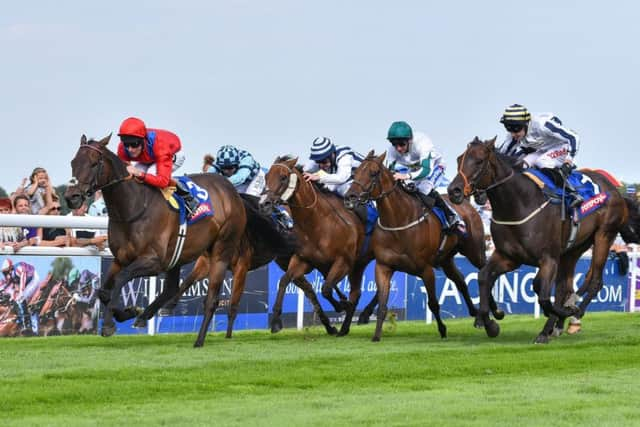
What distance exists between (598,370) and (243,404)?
9.54 feet

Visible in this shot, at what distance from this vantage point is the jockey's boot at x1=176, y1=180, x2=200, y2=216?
10.6 meters

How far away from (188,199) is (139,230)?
622 mm

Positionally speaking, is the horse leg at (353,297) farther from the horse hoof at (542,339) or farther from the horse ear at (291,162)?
the horse hoof at (542,339)

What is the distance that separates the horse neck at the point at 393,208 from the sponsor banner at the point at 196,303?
200 cm

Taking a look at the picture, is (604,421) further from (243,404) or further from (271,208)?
(271,208)

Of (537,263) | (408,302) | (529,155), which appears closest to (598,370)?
(537,263)

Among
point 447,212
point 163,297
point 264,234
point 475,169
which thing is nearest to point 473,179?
point 475,169

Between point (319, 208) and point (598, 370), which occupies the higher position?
point (319, 208)

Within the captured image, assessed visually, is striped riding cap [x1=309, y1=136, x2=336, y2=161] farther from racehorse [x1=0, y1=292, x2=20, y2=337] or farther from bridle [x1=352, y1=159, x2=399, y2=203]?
racehorse [x1=0, y1=292, x2=20, y2=337]

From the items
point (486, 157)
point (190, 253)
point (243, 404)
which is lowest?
point (243, 404)

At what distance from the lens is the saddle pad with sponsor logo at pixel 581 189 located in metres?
11.3

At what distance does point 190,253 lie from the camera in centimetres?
1076

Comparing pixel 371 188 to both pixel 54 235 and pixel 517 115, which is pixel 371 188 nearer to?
pixel 517 115

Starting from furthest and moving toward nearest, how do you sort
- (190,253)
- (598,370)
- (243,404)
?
1. (190,253)
2. (598,370)
3. (243,404)
